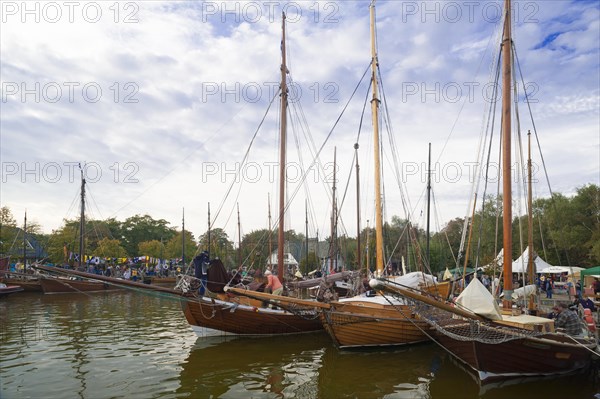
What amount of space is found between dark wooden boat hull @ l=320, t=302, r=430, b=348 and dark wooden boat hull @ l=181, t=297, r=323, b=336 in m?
2.98

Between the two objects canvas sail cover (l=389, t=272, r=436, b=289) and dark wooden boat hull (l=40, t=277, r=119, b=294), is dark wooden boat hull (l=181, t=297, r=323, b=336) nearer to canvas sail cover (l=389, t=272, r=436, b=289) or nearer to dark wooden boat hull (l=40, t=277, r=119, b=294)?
canvas sail cover (l=389, t=272, r=436, b=289)

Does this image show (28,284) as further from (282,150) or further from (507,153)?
(507,153)

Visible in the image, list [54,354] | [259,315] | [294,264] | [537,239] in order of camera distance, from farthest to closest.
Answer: [294,264]
[537,239]
[259,315]
[54,354]

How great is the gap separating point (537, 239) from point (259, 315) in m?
43.9

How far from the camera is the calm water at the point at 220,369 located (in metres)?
10.3

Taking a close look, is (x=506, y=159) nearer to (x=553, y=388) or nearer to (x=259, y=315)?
(x=553, y=388)

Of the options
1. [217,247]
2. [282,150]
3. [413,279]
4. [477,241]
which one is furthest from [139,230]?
[413,279]

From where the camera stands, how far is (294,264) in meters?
62.1

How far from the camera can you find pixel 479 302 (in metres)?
10.5

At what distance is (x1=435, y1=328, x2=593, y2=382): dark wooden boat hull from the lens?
9.90 m

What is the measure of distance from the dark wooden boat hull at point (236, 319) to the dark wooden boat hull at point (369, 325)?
2.98m

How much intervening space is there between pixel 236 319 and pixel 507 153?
10.9 m

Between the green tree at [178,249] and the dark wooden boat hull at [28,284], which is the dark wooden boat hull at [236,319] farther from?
the green tree at [178,249]

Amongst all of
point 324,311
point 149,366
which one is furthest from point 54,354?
point 324,311
